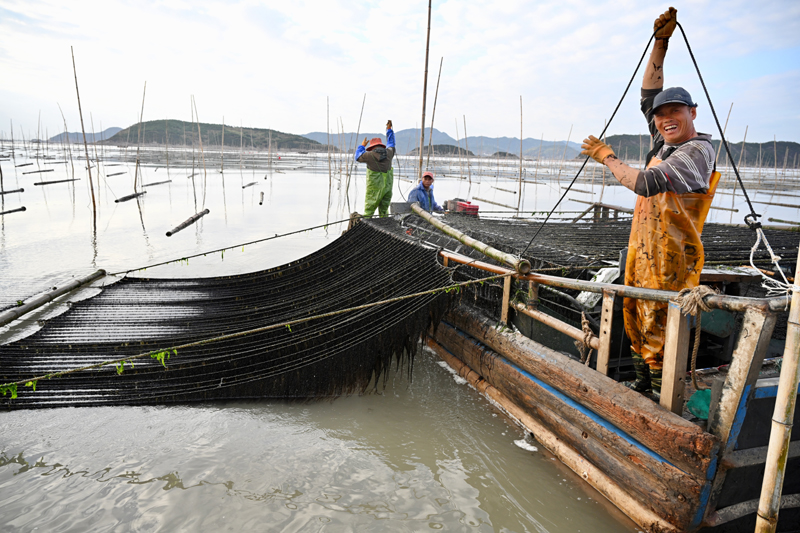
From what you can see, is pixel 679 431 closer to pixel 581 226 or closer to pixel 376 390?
pixel 376 390

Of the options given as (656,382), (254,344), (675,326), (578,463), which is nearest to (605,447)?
(578,463)

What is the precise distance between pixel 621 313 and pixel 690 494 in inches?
47.0

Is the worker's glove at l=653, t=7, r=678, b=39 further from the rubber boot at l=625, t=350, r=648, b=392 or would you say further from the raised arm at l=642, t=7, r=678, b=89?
the rubber boot at l=625, t=350, r=648, b=392

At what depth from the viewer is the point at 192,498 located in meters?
2.75

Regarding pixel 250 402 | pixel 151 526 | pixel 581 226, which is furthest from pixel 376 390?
pixel 581 226

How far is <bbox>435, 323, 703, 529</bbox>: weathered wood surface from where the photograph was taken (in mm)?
2311

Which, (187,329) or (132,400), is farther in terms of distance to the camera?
(187,329)

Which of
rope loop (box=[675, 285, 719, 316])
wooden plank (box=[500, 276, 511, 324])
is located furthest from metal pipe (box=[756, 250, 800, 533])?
wooden plank (box=[500, 276, 511, 324])

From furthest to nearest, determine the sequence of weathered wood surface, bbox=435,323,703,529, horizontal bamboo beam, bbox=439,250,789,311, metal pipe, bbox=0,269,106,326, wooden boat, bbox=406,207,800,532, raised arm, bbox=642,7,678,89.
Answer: metal pipe, bbox=0,269,106,326
raised arm, bbox=642,7,678,89
weathered wood surface, bbox=435,323,703,529
wooden boat, bbox=406,207,800,532
horizontal bamboo beam, bbox=439,250,789,311

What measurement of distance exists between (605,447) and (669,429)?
534mm

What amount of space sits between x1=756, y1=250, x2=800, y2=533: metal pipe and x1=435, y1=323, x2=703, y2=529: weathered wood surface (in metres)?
0.31

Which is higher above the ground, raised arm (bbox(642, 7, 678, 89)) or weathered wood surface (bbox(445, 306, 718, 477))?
raised arm (bbox(642, 7, 678, 89))

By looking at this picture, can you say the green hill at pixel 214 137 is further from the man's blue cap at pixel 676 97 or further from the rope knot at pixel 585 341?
the man's blue cap at pixel 676 97

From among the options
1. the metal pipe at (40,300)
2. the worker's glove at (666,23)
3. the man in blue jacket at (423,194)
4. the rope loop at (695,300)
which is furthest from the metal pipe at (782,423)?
the metal pipe at (40,300)
